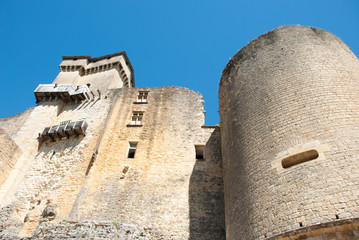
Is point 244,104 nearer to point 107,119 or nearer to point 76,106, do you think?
point 107,119

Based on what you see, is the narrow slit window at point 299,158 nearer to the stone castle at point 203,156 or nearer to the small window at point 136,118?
the stone castle at point 203,156

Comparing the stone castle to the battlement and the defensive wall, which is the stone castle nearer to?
the defensive wall

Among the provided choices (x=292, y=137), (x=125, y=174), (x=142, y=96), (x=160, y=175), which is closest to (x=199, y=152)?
(x=160, y=175)

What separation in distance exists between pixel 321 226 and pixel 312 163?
5.12ft

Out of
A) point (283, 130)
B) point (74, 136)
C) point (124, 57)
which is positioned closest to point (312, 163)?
point (283, 130)

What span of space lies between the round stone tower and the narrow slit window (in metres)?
0.02

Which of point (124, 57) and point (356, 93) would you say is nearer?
point (356, 93)

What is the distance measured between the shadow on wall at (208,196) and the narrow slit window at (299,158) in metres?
4.20

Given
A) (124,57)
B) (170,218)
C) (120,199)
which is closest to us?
(170,218)

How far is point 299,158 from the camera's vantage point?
24.2 ft

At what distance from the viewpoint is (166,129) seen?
14453 mm

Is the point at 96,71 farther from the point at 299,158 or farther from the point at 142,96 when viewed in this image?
the point at 299,158

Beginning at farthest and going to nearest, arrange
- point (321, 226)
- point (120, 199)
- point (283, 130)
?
point (120, 199) → point (283, 130) → point (321, 226)

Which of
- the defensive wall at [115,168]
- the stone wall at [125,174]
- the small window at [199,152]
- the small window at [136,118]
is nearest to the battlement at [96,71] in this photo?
the defensive wall at [115,168]
